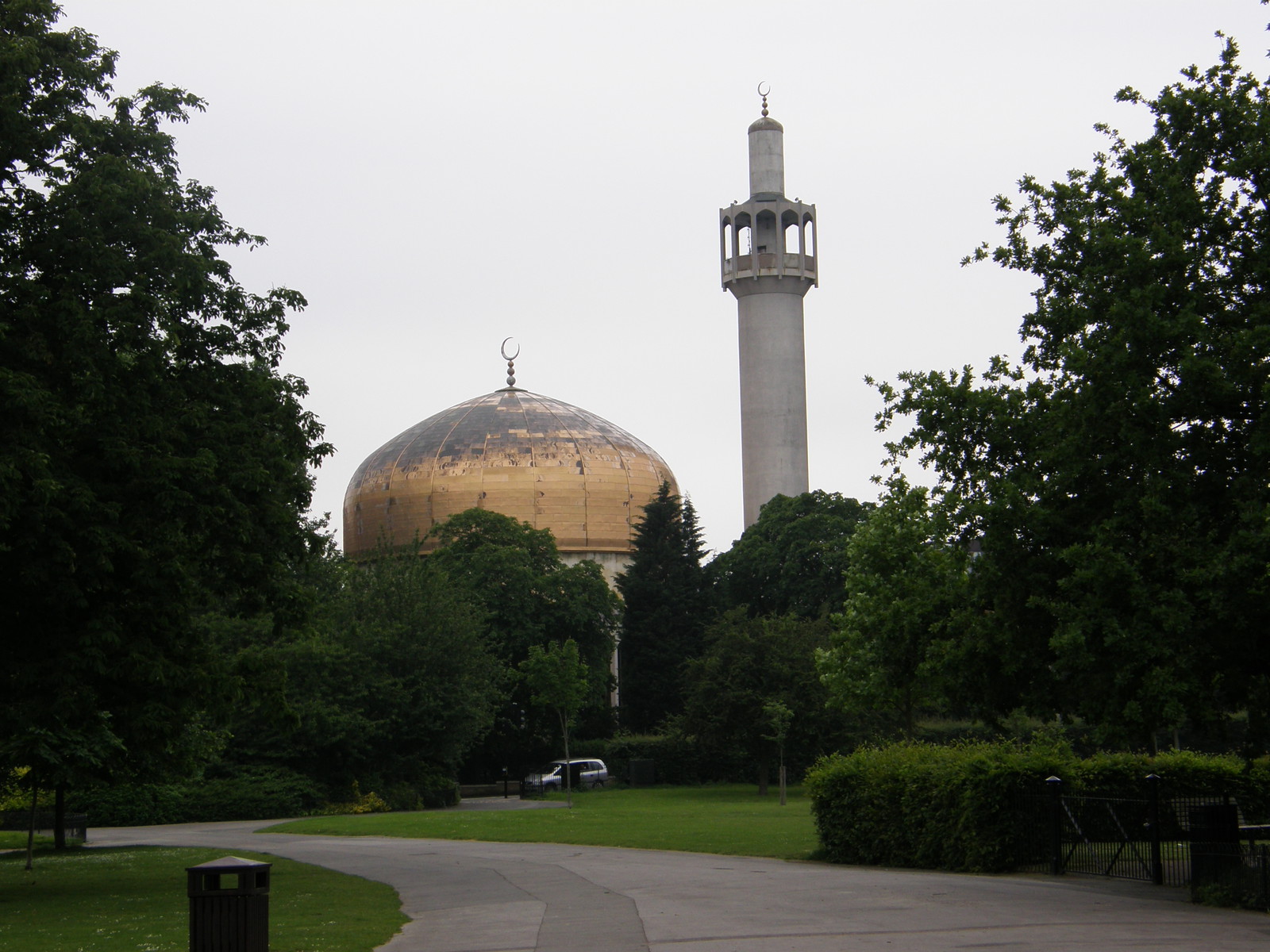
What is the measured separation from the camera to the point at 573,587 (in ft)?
201

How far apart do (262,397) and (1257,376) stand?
13.2m

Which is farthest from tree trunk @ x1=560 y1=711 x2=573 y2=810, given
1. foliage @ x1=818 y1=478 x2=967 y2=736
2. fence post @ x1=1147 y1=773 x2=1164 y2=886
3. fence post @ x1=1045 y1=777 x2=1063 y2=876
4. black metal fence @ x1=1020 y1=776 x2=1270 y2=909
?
fence post @ x1=1147 y1=773 x2=1164 y2=886

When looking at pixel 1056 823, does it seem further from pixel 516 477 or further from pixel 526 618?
pixel 516 477

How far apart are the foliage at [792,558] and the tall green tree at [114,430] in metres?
42.9

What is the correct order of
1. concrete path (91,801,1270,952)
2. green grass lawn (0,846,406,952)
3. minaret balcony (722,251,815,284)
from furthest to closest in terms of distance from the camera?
minaret balcony (722,251,815,284) → green grass lawn (0,846,406,952) → concrete path (91,801,1270,952)

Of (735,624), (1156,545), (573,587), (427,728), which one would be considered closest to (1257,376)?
(1156,545)

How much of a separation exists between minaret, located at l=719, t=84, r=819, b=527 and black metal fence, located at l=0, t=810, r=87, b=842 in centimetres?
4075

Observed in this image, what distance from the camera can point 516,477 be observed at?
253 ft

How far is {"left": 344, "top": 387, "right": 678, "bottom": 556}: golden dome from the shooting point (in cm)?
7675

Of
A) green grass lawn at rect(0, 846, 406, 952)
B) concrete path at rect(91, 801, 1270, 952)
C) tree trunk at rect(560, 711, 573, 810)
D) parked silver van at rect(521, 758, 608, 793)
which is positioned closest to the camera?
concrete path at rect(91, 801, 1270, 952)

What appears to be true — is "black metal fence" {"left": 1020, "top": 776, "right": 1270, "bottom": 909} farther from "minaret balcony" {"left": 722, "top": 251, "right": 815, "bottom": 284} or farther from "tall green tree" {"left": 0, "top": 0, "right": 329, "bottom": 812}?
"minaret balcony" {"left": 722, "top": 251, "right": 815, "bottom": 284}

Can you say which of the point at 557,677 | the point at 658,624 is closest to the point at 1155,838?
the point at 557,677

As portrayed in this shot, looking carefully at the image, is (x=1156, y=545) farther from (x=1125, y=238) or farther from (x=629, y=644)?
(x=629, y=644)

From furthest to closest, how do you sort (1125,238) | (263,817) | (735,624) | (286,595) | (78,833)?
(735,624) < (263,817) < (78,833) < (286,595) < (1125,238)
